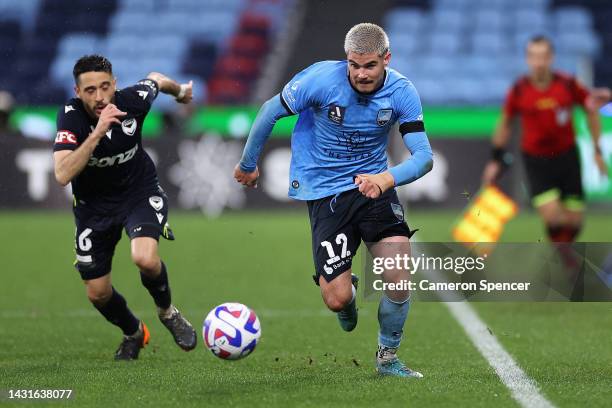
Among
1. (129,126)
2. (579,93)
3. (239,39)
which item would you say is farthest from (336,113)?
(239,39)

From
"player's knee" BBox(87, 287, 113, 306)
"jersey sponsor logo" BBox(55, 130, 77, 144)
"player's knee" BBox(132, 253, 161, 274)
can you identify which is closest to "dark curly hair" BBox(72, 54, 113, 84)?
"jersey sponsor logo" BBox(55, 130, 77, 144)

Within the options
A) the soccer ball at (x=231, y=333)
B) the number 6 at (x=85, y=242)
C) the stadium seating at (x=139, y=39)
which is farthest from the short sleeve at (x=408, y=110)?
the stadium seating at (x=139, y=39)

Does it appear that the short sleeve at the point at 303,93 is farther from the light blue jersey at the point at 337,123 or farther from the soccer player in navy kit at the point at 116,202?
the soccer player in navy kit at the point at 116,202

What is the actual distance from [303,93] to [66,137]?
1.41 meters

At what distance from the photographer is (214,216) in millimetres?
17922

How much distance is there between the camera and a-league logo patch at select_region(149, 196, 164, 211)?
7.09m

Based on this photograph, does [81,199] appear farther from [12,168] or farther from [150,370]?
[12,168]

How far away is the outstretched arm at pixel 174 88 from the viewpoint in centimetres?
750

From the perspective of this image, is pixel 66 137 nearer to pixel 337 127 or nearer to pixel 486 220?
pixel 337 127

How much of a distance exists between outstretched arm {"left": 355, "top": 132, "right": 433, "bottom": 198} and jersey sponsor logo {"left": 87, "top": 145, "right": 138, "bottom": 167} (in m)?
1.74

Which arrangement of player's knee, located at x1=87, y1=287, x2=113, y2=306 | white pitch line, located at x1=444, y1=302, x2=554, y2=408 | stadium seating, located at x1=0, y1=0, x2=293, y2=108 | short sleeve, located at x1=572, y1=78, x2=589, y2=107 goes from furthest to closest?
stadium seating, located at x1=0, y1=0, x2=293, y2=108 < short sleeve, located at x1=572, y1=78, x2=589, y2=107 < player's knee, located at x1=87, y1=287, x2=113, y2=306 < white pitch line, located at x1=444, y1=302, x2=554, y2=408

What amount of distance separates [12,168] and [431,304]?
9734 millimetres

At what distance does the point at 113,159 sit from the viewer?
696cm

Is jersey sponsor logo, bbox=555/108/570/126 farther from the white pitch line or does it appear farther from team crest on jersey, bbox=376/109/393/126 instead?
team crest on jersey, bbox=376/109/393/126
